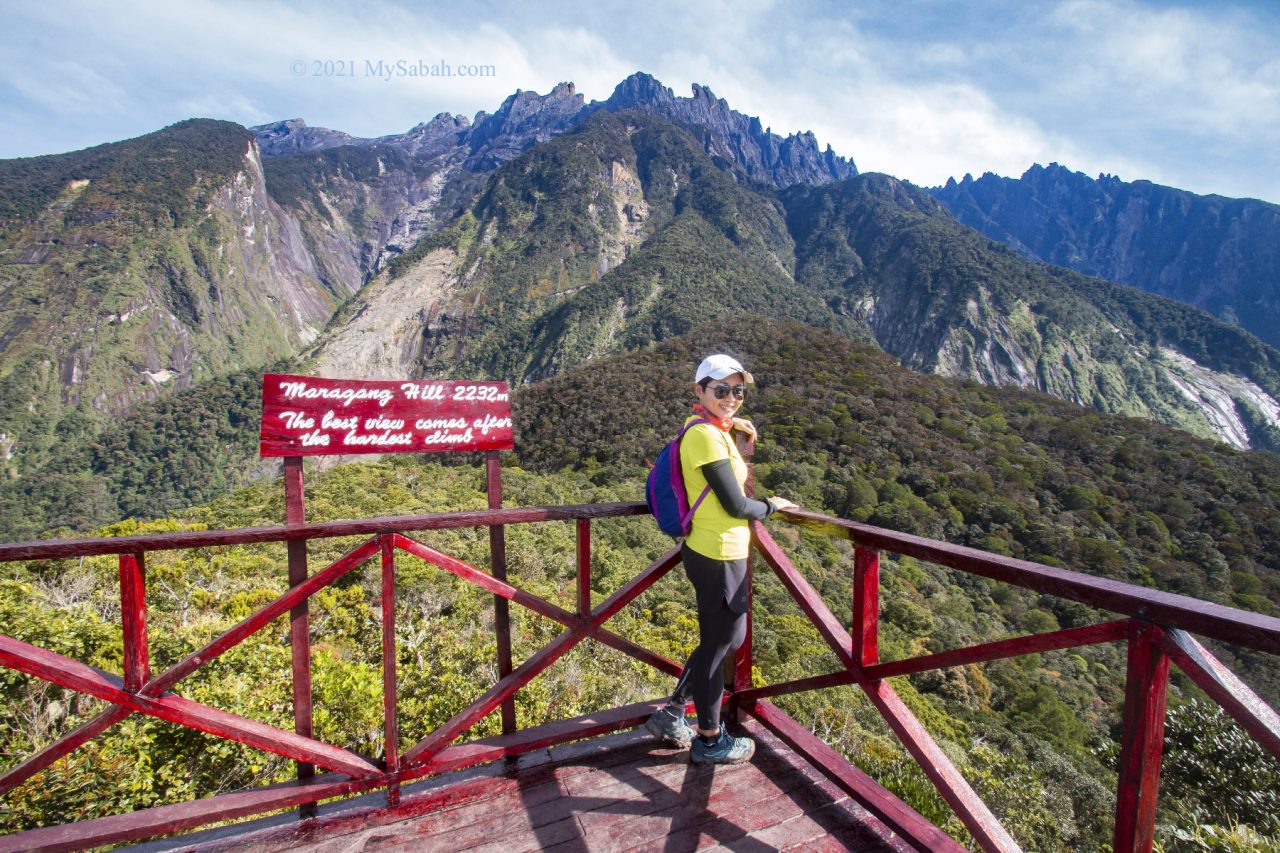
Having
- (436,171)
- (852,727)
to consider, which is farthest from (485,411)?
(436,171)

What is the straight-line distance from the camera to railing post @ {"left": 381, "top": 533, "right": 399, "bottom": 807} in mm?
2066

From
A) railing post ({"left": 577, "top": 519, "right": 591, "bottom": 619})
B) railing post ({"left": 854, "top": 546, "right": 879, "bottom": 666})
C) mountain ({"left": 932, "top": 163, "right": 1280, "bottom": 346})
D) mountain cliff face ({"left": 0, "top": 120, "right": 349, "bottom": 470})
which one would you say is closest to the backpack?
railing post ({"left": 577, "top": 519, "right": 591, "bottom": 619})

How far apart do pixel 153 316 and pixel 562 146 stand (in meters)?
69.4

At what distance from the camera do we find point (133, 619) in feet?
5.88

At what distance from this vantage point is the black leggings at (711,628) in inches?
86.7

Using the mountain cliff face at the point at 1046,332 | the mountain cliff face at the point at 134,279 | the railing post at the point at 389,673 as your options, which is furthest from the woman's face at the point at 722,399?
→ the mountain cliff face at the point at 134,279

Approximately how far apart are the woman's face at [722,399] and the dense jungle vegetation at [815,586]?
238 centimetres

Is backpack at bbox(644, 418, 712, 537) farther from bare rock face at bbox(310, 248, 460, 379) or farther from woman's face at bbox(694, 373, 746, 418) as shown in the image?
bare rock face at bbox(310, 248, 460, 379)

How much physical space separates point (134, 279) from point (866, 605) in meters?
116

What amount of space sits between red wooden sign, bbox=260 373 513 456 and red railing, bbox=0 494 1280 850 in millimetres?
274

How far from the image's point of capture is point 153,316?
88688 millimetres

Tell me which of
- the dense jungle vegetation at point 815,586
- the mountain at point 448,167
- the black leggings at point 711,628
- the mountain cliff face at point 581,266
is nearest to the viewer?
the black leggings at point 711,628

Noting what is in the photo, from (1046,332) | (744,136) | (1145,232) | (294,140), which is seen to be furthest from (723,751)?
(294,140)

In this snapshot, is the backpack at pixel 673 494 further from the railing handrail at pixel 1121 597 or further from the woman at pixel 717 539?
the railing handrail at pixel 1121 597
